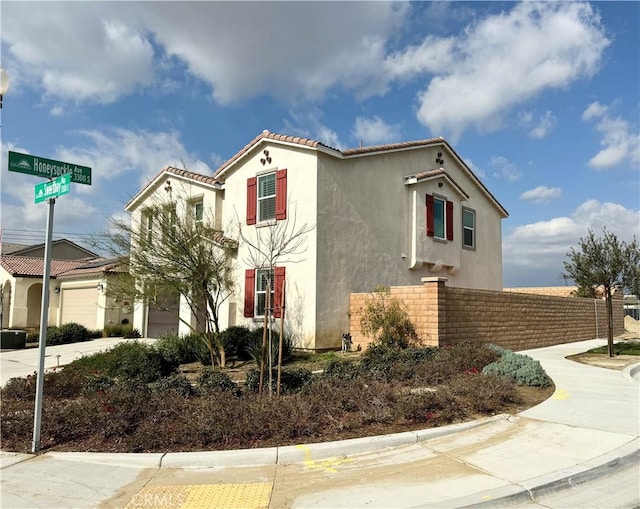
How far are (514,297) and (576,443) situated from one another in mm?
11518

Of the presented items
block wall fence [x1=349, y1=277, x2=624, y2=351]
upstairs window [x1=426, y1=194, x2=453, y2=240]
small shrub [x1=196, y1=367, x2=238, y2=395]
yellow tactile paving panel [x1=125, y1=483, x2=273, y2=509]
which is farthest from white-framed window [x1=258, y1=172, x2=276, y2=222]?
yellow tactile paving panel [x1=125, y1=483, x2=273, y2=509]

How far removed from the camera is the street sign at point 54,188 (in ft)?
19.2

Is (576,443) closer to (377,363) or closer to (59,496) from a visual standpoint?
(377,363)

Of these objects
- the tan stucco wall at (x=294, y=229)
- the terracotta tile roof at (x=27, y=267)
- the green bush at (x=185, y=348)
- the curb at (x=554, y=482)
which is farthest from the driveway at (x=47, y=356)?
the curb at (x=554, y=482)

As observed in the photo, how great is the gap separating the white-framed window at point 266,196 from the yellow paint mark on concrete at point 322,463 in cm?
1126

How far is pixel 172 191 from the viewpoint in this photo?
762 inches

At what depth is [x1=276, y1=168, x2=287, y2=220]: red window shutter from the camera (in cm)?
1566

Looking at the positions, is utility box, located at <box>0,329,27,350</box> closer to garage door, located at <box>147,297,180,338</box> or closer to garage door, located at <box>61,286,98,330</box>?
garage door, located at <box>61,286,98,330</box>

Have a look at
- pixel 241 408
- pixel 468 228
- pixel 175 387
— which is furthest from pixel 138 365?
pixel 468 228

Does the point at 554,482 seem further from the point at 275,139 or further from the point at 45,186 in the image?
the point at 275,139

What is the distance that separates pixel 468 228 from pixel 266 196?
9399 millimetres

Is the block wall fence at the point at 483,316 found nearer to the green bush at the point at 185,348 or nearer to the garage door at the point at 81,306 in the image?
the green bush at the point at 185,348

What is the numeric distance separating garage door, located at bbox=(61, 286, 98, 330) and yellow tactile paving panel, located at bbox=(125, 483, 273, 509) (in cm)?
2057

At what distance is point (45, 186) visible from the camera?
6.11 meters
